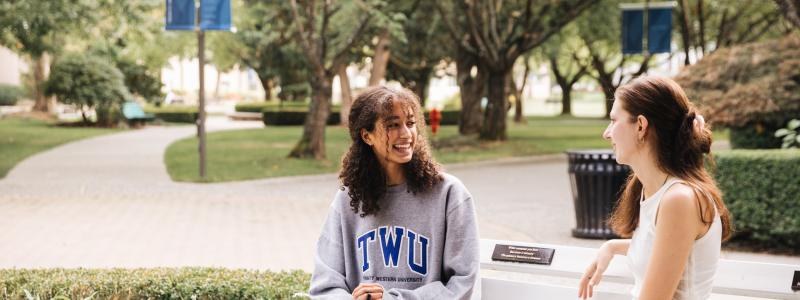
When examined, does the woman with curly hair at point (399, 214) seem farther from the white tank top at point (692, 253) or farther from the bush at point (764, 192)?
the bush at point (764, 192)

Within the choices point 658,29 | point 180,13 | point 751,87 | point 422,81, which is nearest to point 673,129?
point 751,87

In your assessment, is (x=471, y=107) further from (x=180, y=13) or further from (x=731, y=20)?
(x=180, y=13)

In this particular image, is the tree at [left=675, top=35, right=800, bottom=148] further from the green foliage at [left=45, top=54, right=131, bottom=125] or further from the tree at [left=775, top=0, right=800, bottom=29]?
the green foliage at [left=45, top=54, right=131, bottom=125]

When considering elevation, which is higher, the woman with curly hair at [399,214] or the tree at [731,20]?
the tree at [731,20]

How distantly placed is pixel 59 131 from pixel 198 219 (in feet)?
74.2

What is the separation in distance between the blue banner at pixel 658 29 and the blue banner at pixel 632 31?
0.83 feet

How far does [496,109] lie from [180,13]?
10.5 meters

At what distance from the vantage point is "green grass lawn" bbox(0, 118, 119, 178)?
21.7 metres

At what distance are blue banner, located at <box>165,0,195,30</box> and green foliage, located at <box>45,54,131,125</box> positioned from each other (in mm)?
18662

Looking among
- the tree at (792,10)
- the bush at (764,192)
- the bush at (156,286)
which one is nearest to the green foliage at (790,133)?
the bush at (764,192)

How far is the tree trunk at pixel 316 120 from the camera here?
19438 millimetres

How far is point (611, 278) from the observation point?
3.58 meters

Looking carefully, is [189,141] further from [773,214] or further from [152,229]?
[773,214]

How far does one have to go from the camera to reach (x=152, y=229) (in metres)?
10.9
